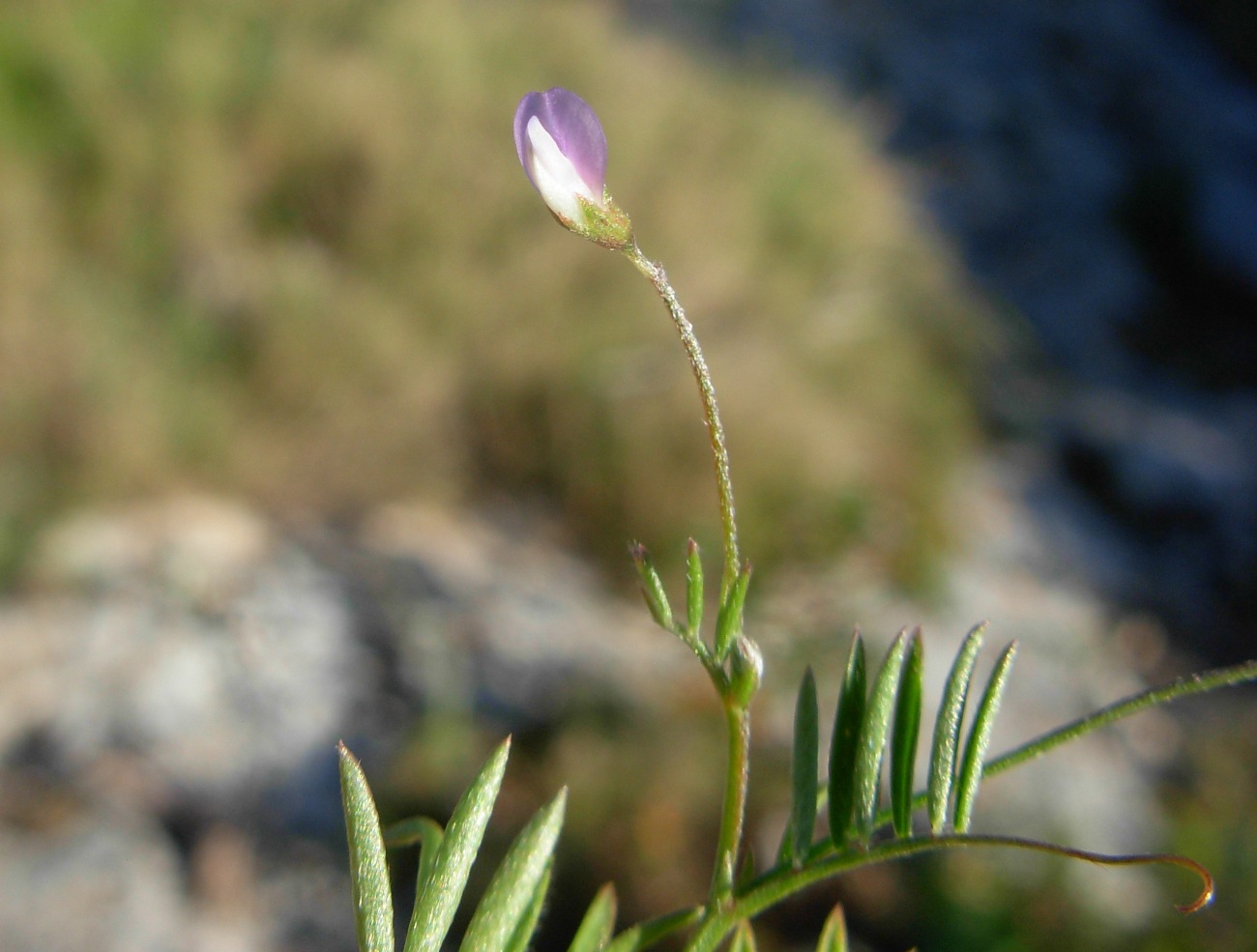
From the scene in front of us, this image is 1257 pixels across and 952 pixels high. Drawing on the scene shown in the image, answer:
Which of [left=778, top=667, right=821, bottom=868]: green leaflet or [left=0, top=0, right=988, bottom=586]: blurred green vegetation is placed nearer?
[left=778, top=667, right=821, bottom=868]: green leaflet

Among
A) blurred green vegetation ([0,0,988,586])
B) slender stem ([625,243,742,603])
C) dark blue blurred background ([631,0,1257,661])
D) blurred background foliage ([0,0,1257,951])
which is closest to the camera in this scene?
slender stem ([625,243,742,603])

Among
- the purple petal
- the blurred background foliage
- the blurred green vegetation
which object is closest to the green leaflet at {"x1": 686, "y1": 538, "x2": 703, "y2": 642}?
the purple petal

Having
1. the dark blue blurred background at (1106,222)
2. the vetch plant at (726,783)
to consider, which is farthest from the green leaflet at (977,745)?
the dark blue blurred background at (1106,222)

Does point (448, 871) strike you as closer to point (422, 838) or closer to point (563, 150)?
point (422, 838)

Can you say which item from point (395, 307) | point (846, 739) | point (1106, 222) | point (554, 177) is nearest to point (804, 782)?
point (846, 739)

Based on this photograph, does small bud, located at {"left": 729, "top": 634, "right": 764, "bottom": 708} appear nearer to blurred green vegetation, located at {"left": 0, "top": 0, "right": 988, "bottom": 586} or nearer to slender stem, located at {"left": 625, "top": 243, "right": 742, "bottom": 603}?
slender stem, located at {"left": 625, "top": 243, "right": 742, "bottom": 603}
